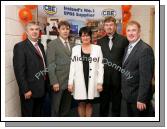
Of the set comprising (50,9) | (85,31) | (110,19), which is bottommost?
(85,31)

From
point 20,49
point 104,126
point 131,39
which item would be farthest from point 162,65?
point 20,49

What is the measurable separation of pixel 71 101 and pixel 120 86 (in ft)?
1.67

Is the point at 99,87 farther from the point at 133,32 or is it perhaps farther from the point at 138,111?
the point at 133,32

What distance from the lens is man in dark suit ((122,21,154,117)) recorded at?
2301 millimetres

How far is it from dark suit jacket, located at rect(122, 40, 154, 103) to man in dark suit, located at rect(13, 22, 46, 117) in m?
0.82

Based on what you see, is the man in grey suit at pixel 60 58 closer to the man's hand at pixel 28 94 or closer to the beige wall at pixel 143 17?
the man's hand at pixel 28 94

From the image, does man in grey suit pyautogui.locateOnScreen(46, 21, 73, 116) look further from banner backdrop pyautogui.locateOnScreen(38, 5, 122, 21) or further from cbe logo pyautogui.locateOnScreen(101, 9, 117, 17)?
cbe logo pyautogui.locateOnScreen(101, 9, 117, 17)

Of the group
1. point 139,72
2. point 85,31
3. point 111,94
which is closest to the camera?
point 139,72

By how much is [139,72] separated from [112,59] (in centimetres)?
30

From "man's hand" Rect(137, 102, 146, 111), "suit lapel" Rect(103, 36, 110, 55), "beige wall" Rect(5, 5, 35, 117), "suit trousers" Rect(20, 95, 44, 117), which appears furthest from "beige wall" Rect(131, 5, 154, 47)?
"suit trousers" Rect(20, 95, 44, 117)

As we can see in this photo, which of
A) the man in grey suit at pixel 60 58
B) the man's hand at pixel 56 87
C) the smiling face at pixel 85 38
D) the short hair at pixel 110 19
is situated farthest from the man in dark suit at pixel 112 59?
the man's hand at pixel 56 87

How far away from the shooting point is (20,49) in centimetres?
244

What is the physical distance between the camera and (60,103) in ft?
8.64

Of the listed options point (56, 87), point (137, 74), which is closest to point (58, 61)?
point (56, 87)
